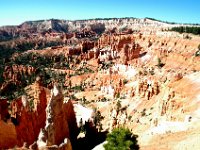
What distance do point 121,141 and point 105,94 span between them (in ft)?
202

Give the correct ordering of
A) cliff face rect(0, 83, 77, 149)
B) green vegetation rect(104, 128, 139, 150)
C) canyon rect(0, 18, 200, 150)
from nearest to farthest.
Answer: green vegetation rect(104, 128, 139, 150)
cliff face rect(0, 83, 77, 149)
canyon rect(0, 18, 200, 150)

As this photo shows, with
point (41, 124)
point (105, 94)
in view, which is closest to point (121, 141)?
point (41, 124)

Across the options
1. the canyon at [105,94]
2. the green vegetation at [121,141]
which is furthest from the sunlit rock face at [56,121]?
the green vegetation at [121,141]

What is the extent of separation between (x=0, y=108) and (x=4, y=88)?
7505 cm

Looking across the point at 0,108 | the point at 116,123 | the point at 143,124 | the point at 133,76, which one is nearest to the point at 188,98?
the point at 143,124

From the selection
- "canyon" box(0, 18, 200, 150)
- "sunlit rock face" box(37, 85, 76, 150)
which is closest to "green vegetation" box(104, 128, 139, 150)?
"canyon" box(0, 18, 200, 150)

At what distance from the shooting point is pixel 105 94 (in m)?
97.0

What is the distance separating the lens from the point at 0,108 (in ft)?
155

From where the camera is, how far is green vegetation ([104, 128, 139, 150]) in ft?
→ 114

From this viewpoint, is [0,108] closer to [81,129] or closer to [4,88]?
[81,129]

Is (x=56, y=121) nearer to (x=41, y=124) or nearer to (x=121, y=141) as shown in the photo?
(x=41, y=124)

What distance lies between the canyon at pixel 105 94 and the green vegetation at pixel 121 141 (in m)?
1.06

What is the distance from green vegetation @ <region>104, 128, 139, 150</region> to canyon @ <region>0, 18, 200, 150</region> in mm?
1059

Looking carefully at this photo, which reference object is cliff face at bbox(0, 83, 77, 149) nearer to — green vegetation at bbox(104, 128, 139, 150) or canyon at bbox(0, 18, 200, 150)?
canyon at bbox(0, 18, 200, 150)
